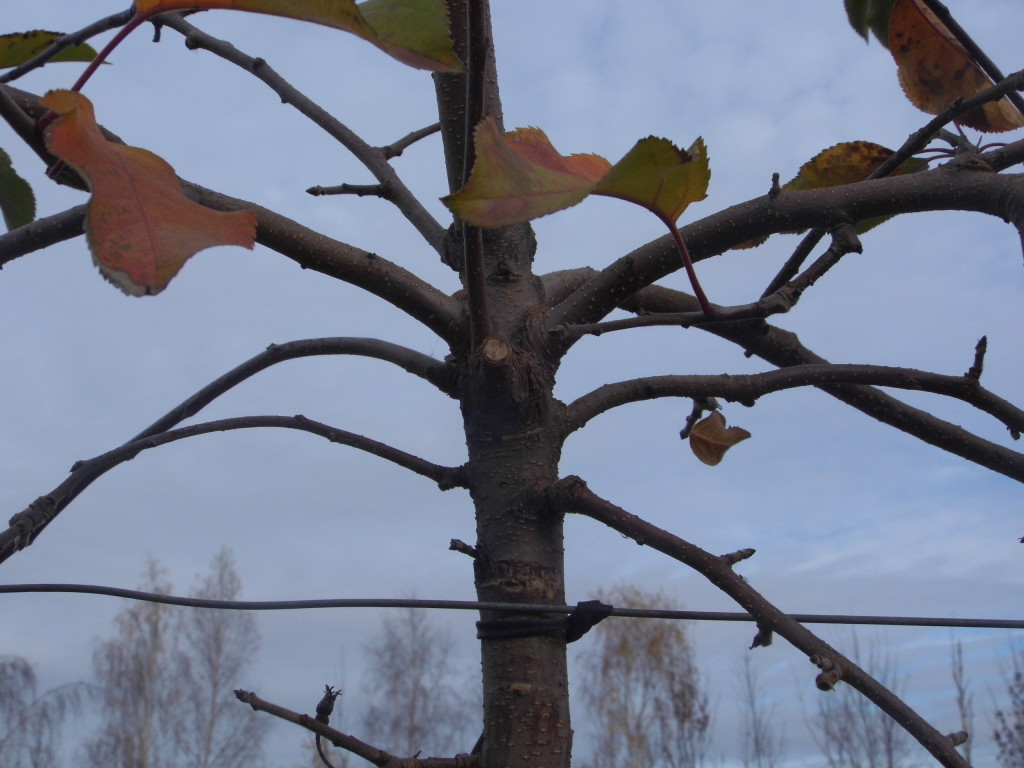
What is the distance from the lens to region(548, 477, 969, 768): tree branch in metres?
0.59

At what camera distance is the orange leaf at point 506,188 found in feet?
1.21

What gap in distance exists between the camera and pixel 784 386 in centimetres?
77

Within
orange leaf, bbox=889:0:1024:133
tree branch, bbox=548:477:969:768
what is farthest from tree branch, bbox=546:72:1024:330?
tree branch, bbox=548:477:969:768

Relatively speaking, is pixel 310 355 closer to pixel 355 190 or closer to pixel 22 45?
pixel 355 190

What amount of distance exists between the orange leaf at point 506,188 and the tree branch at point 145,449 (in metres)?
0.44

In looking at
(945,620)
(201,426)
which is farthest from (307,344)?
(945,620)

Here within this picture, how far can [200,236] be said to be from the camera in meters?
0.32

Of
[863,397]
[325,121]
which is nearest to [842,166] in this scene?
[863,397]

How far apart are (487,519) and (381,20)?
18.8 inches

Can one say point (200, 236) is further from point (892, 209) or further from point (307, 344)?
point (892, 209)

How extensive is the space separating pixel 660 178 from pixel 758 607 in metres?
0.35

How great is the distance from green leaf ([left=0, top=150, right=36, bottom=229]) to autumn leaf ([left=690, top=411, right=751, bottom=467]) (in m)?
0.72

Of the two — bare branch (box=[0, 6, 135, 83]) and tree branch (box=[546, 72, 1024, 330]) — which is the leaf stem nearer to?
tree branch (box=[546, 72, 1024, 330])

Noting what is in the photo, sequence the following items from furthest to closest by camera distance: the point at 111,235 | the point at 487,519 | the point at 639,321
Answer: the point at 487,519, the point at 639,321, the point at 111,235
